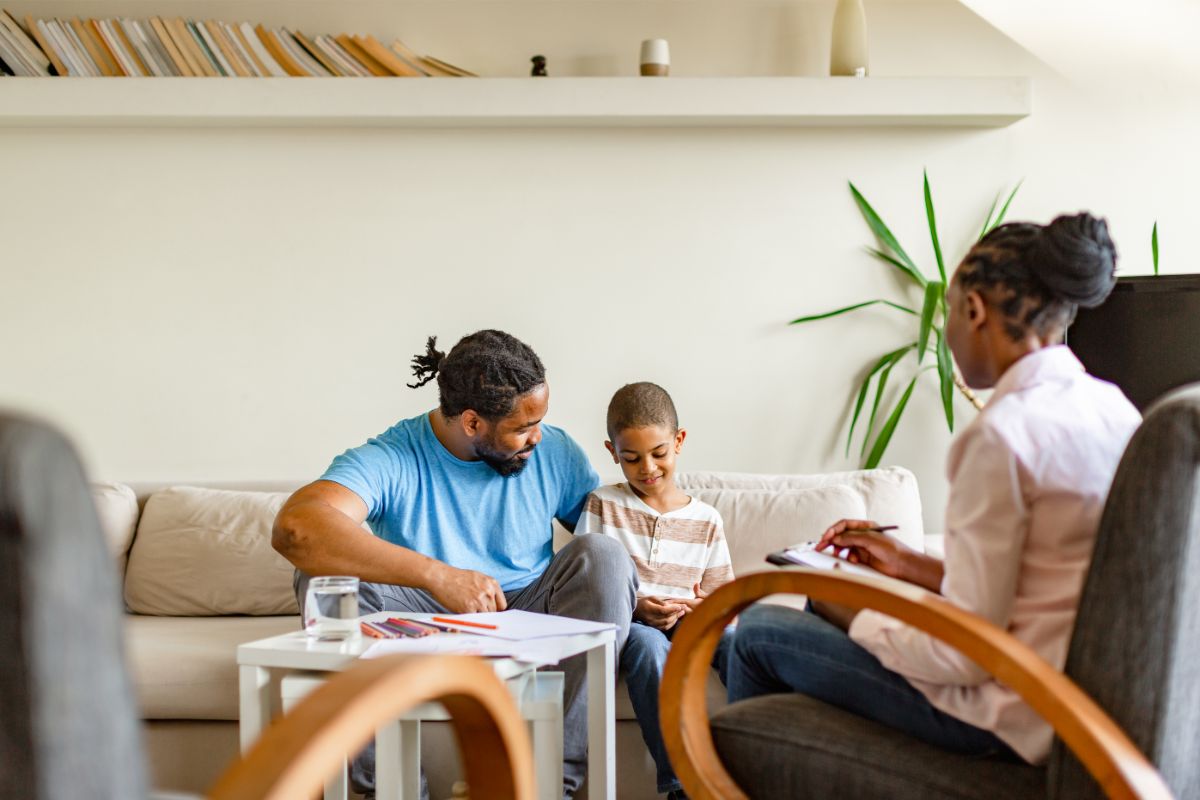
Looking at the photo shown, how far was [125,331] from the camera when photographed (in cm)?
320

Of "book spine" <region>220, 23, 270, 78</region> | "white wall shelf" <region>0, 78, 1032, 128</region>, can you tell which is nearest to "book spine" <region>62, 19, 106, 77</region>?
"white wall shelf" <region>0, 78, 1032, 128</region>

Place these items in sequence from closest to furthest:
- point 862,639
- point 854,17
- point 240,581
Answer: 1. point 862,639
2. point 240,581
3. point 854,17

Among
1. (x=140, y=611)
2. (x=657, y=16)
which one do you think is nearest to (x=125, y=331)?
(x=140, y=611)

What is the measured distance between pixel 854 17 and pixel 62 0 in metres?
2.29

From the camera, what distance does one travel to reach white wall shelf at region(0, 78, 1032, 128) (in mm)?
3016

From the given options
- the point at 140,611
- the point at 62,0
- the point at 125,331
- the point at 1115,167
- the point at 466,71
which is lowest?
the point at 140,611

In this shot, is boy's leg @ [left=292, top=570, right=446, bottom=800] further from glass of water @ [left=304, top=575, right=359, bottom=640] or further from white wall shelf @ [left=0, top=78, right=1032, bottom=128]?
white wall shelf @ [left=0, top=78, right=1032, bottom=128]

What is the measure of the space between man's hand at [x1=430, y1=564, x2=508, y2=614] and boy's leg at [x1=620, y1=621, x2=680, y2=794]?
1.14ft

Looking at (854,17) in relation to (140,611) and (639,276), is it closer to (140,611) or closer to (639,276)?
(639,276)

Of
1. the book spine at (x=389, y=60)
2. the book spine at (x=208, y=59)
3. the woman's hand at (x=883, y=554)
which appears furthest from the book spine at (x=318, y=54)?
the woman's hand at (x=883, y=554)

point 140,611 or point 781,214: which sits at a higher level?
point 781,214

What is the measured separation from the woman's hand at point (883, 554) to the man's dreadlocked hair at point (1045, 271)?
409 millimetres

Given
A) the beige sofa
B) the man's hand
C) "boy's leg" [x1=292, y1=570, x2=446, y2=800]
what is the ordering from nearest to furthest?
the man's hand
"boy's leg" [x1=292, y1=570, x2=446, y2=800]
the beige sofa

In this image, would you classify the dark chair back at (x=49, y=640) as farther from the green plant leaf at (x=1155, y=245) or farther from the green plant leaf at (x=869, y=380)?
the green plant leaf at (x=1155, y=245)
